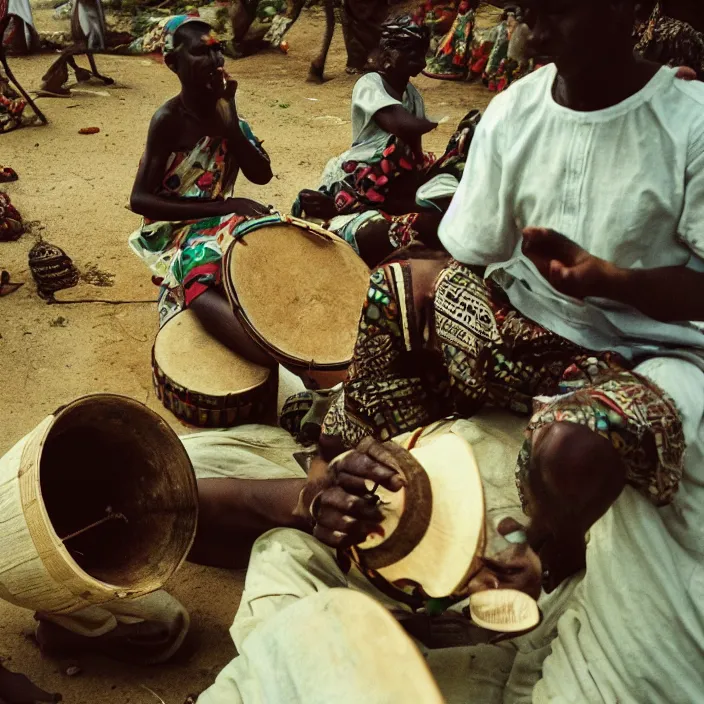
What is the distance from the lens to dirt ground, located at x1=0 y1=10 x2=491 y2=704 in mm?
2348

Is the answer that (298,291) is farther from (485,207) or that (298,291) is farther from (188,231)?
(485,207)

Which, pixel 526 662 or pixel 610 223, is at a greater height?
pixel 610 223

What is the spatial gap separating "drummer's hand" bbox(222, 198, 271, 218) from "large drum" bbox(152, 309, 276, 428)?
57 centimetres

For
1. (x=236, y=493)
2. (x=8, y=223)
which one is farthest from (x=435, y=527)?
(x=8, y=223)

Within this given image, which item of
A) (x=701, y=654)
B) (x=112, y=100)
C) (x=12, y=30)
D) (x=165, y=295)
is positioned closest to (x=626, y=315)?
(x=701, y=654)

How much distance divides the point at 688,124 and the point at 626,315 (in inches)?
16.1

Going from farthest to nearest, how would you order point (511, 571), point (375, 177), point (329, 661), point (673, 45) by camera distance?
point (375, 177) → point (673, 45) → point (511, 571) → point (329, 661)

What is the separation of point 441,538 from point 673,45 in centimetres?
248

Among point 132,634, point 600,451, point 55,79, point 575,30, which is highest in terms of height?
point 575,30

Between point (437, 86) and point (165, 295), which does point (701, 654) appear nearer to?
point (165, 295)

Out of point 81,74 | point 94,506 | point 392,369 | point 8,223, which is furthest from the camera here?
point 81,74

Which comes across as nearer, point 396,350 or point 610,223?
point 610,223

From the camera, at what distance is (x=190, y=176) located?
12.2 feet

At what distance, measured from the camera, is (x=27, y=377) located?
3574 millimetres
